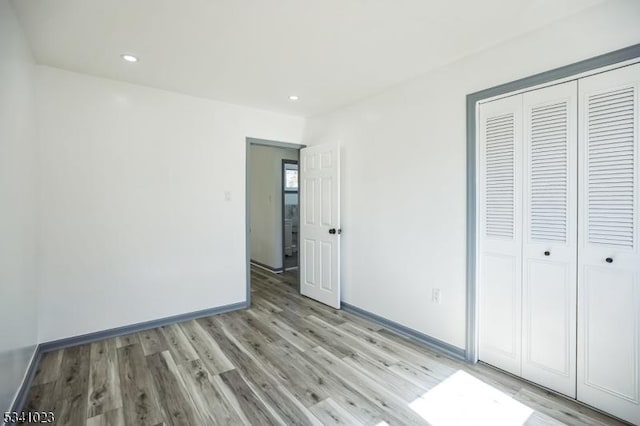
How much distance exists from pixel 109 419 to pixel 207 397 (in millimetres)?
549

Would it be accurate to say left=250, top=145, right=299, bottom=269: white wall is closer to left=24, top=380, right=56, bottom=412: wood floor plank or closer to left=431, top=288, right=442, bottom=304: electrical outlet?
left=431, top=288, right=442, bottom=304: electrical outlet

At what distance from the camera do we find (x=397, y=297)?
310cm

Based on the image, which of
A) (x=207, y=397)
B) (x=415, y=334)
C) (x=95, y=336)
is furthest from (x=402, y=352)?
(x=95, y=336)

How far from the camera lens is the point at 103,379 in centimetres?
225

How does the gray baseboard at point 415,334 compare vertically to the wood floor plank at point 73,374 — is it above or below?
above

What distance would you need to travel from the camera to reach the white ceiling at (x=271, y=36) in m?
1.85

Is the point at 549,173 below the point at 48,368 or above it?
above

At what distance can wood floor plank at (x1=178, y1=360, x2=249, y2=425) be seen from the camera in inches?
72.3

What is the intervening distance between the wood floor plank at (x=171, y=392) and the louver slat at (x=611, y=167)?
2689 mm

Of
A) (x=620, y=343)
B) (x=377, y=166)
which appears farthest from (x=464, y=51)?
(x=620, y=343)

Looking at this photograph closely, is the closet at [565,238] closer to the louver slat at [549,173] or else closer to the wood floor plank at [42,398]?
the louver slat at [549,173]

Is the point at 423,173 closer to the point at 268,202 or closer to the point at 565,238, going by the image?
the point at 565,238

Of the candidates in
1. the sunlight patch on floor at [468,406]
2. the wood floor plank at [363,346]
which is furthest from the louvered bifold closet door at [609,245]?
the wood floor plank at [363,346]

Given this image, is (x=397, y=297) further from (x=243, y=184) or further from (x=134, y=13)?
(x=134, y=13)
